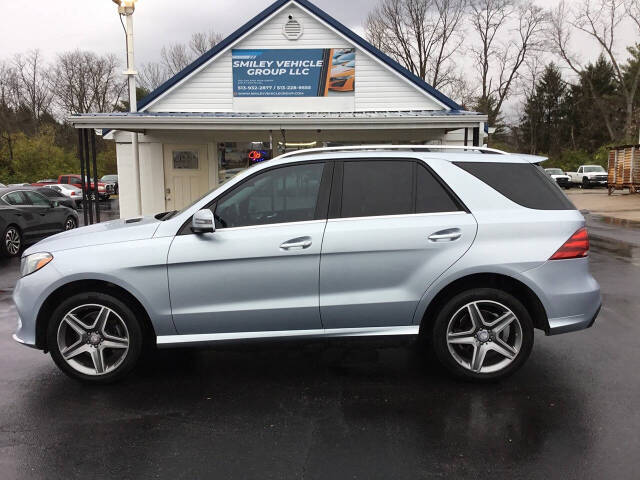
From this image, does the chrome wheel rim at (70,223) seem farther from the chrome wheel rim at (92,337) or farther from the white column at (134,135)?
the chrome wheel rim at (92,337)

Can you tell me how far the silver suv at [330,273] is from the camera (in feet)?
13.0

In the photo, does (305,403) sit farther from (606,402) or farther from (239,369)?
(606,402)

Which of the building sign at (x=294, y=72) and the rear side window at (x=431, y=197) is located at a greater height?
the building sign at (x=294, y=72)

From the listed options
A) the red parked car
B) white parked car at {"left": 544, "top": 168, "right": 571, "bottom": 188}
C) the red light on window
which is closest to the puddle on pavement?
the red light on window

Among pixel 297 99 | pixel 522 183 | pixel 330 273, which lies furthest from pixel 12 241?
pixel 522 183

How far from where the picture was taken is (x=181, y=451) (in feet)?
10.5

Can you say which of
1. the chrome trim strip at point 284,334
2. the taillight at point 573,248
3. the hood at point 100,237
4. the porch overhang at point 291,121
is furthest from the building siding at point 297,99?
the chrome trim strip at point 284,334

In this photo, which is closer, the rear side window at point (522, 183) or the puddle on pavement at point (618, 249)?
the rear side window at point (522, 183)

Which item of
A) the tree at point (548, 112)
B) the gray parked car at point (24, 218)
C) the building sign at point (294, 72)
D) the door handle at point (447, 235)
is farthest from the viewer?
the tree at point (548, 112)

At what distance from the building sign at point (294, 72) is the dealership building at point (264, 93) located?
25 millimetres

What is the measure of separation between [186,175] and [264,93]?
9.53 feet

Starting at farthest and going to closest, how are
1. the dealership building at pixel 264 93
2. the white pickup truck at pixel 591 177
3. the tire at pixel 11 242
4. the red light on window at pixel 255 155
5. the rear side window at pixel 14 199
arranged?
1. the white pickup truck at pixel 591 177
2. the red light on window at pixel 255 155
3. the dealership building at pixel 264 93
4. the rear side window at pixel 14 199
5. the tire at pixel 11 242

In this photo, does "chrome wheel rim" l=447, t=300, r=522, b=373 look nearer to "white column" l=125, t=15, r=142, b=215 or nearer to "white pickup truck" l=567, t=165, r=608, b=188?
"white column" l=125, t=15, r=142, b=215

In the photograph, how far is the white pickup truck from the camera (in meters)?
39.0
